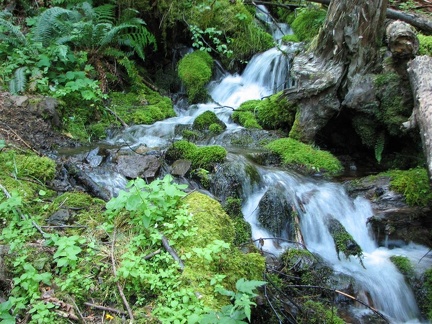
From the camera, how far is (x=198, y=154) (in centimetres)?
564

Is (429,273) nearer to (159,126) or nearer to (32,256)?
(32,256)

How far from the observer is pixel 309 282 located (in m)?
4.08

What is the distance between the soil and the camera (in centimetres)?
522

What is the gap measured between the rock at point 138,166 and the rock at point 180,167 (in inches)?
9.1

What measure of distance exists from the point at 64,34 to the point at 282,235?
5.98 m

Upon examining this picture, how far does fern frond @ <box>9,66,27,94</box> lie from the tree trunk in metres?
4.73

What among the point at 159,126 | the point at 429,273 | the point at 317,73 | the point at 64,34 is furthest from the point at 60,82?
the point at 429,273

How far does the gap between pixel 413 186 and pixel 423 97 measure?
129cm

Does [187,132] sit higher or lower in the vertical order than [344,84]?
lower

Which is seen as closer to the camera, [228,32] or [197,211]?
[197,211]

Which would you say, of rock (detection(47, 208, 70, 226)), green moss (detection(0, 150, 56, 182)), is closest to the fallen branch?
green moss (detection(0, 150, 56, 182))

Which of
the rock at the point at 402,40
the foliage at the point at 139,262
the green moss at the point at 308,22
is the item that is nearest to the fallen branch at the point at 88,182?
the foliage at the point at 139,262

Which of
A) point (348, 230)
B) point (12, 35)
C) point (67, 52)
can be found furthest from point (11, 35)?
point (348, 230)

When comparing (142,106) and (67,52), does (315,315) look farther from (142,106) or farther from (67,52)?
(67,52)
